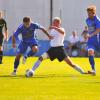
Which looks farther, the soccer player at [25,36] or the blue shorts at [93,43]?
the soccer player at [25,36]

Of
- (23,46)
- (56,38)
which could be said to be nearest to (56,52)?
(56,38)

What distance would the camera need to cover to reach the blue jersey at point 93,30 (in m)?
16.3

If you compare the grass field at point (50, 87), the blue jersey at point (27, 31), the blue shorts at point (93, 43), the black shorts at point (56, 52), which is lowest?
the grass field at point (50, 87)

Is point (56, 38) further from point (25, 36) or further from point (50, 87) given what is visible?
point (50, 87)

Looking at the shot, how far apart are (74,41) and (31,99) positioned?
23510 millimetres

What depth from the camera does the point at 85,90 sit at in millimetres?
12477

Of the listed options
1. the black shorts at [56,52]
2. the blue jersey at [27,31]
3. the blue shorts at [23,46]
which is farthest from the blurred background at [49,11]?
the black shorts at [56,52]

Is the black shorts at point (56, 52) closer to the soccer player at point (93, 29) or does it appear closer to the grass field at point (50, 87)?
the grass field at point (50, 87)

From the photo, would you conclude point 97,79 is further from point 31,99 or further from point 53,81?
point 31,99

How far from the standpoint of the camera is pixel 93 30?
16297mm

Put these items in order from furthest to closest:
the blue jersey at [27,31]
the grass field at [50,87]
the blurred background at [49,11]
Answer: the blurred background at [49,11] → the blue jersey at [27,31] → the grass field at [50,87]

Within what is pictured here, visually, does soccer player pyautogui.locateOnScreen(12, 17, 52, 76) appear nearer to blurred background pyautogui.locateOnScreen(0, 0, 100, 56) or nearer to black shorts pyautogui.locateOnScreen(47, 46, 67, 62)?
black shorts pyautogui.locateOnScreen(47, 46, 67, 62)

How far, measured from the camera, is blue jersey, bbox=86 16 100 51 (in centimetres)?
1628

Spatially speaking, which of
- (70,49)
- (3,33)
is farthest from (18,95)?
(70,49)
